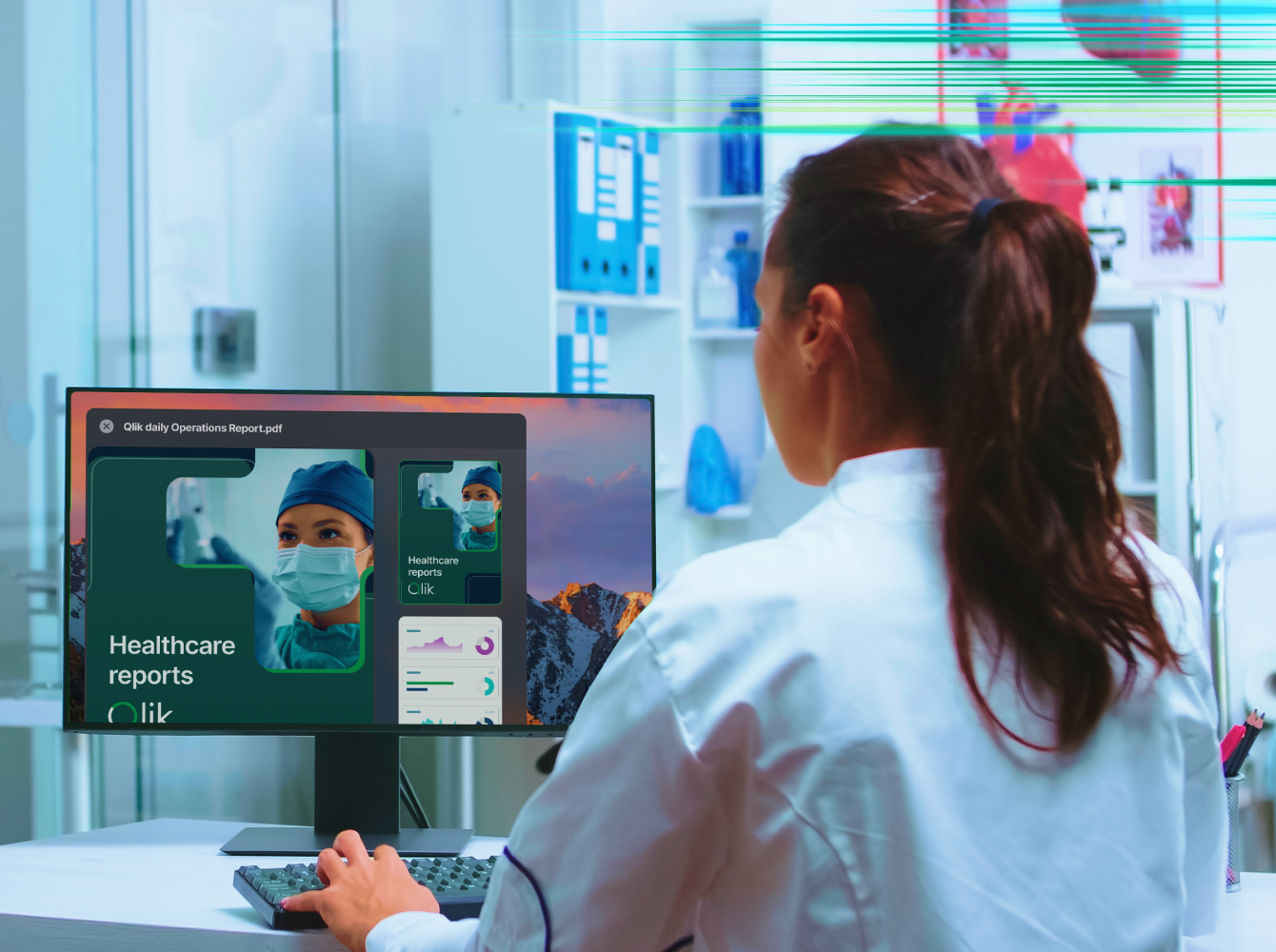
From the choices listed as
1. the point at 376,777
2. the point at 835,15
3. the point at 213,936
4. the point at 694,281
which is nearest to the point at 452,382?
the point at 694,281

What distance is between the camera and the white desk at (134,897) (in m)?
1.13

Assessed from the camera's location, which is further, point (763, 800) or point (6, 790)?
point (6, 790)

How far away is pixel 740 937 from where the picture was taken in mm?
758

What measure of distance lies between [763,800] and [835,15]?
16.9 inches

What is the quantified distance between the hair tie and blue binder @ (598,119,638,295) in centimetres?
264

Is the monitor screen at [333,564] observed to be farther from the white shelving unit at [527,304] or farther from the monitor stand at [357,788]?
the white shelving unit at [527,304]

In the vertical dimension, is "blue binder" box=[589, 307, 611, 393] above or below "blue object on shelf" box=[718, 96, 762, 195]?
below

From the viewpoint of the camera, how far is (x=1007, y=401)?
747mm

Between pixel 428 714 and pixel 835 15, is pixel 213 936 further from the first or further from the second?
pixel 835 15

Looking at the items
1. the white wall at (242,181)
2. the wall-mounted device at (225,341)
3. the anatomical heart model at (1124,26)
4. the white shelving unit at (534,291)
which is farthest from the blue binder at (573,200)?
the anatomical heart model at (1124,26)

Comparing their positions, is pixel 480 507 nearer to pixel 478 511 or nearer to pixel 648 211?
pixel 478 511

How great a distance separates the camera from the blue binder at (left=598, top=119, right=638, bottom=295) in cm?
339

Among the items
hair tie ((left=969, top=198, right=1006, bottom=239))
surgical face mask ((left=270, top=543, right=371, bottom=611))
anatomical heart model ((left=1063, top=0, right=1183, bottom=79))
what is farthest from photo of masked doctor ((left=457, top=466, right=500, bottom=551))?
anatomical heart model ((left=1063, top=0, right=1183, bottom=79))

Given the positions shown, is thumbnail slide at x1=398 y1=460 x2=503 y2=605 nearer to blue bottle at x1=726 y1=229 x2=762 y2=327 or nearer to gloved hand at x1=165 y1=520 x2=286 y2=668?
gloved hand at x1=165 y1=520 x2=286 y2=668
